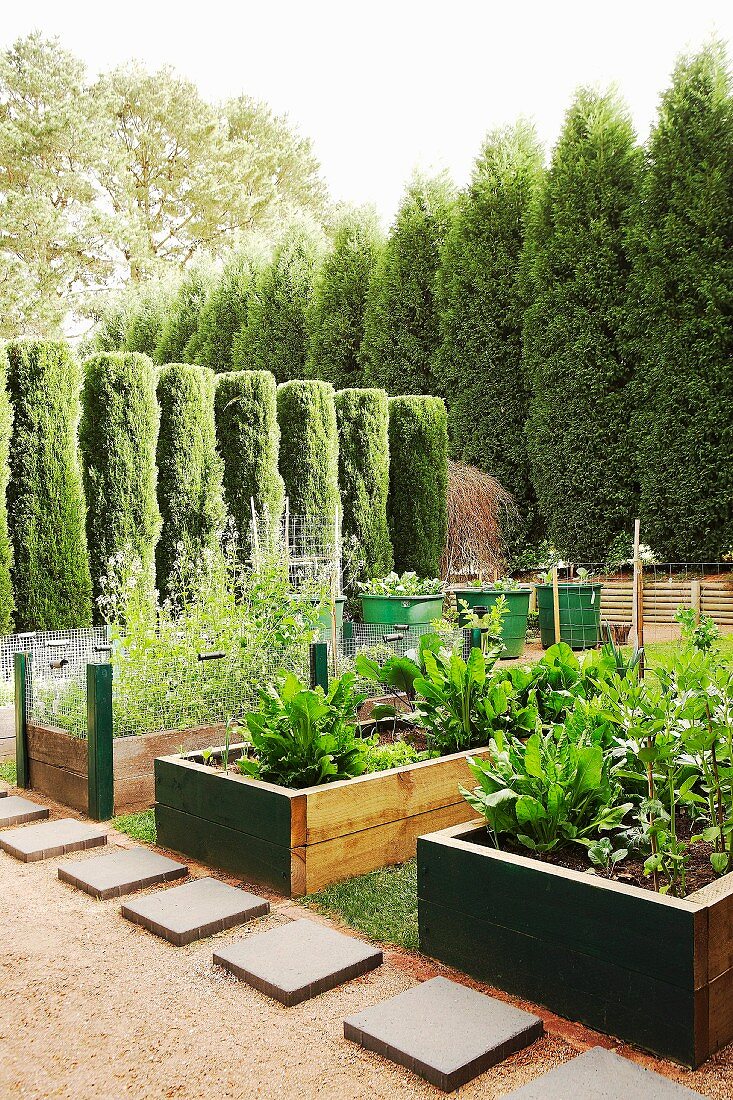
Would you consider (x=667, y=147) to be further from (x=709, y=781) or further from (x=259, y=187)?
(x=259, y=187)

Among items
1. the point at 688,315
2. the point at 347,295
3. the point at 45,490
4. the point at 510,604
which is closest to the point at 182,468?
the point at 45,490

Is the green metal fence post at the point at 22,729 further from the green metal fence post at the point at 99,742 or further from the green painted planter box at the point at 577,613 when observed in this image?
the green painted planter box at the point at 577,613

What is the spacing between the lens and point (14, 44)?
18.7m

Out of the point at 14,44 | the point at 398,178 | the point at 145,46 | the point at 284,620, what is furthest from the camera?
the point at 145,46

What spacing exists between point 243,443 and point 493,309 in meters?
5.36

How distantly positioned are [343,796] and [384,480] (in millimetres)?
7631

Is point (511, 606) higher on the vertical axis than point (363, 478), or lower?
lower

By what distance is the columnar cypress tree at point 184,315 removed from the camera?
672 inches

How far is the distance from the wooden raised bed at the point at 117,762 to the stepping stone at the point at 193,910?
1.03 metres

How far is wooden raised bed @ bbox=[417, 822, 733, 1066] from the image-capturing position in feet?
5.74

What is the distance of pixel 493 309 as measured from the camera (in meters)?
12.4

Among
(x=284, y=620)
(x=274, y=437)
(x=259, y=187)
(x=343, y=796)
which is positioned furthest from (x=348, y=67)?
(x=343, y=796)

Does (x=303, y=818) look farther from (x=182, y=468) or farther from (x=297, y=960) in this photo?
(x=182, y=468)

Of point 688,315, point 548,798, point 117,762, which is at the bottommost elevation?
point 117,762
